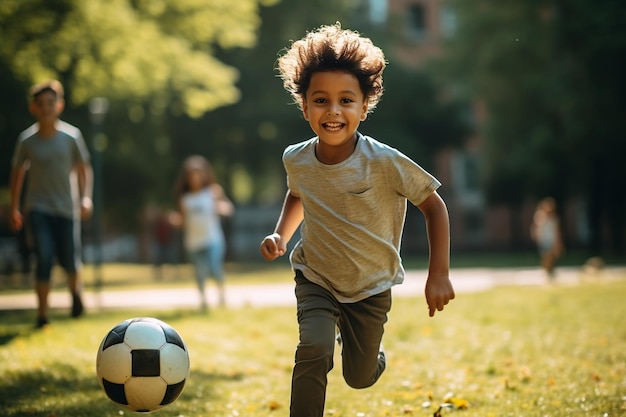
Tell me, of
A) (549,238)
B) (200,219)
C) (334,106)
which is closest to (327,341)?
(334,106)

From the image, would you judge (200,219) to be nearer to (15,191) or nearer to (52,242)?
(52,242)

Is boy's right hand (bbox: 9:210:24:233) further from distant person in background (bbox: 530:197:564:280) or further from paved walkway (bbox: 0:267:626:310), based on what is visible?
distant person in background (bbox: 530:197:564:280)

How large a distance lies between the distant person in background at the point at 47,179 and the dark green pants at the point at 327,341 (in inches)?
201

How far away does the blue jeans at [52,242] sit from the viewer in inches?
375

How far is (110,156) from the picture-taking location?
31.3 m

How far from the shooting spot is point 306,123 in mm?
40500

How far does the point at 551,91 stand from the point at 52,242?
91.2 feet

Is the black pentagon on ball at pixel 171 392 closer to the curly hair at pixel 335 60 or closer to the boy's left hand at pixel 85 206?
the curly hair at pixel 335 60

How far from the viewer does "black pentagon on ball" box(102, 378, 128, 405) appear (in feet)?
16.8

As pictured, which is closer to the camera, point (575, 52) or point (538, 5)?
point (575, 52)

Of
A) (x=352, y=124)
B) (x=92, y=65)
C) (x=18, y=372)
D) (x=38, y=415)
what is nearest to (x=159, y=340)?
(x=38, y=415)

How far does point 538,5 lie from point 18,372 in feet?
109

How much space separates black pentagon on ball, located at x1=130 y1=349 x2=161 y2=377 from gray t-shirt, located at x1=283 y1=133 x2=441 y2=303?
0.95 metres

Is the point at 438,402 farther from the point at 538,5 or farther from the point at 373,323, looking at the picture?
the point at 538,5
